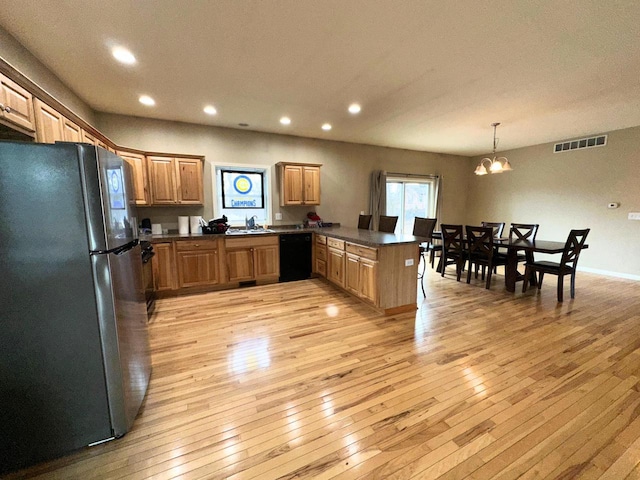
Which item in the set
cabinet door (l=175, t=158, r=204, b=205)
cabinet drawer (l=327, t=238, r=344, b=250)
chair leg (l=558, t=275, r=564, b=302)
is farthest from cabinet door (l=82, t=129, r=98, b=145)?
chair leg (l=558, t=275, r=564, b=302)

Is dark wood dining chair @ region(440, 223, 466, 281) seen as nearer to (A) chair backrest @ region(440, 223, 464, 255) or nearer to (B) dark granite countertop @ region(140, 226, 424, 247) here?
(A) chair backrest @ region(440, 223, 464, 255)

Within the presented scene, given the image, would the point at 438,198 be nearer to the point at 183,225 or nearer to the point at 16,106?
the point at 183,225

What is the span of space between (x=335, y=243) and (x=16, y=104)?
130 inches

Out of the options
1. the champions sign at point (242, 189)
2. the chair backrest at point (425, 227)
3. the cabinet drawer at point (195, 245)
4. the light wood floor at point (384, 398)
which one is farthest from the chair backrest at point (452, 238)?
the cabinet drawer at point (195, 245)

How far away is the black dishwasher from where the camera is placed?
448 centimetres

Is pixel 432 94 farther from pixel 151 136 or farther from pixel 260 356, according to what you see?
pixel 151 136

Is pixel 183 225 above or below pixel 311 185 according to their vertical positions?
below

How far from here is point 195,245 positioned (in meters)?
Result: 3.89

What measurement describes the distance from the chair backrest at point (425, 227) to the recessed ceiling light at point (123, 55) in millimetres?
4101

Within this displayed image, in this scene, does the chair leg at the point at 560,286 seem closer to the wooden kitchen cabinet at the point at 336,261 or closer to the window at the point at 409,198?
the wooden kitchen cabinet at the point at 336,261

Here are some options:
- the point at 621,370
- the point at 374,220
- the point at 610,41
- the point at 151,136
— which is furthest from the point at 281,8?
the point at 374,220

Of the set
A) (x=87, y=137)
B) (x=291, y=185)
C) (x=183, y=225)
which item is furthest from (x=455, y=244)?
(x=87, y=137)

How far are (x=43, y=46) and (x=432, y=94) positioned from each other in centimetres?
386

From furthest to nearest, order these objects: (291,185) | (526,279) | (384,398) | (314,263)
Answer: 1. (291,185)
2. (314,263)
3. (526,279)
4. (384,398)
